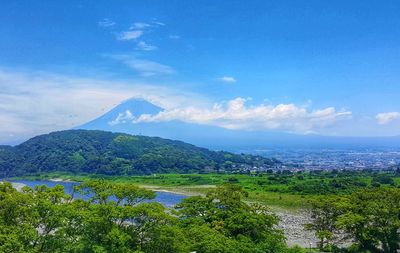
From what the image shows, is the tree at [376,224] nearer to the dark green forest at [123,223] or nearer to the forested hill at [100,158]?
the dark green forest at [123,223]

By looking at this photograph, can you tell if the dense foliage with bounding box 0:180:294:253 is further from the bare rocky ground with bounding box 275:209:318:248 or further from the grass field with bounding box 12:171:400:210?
the grass field with bounding box 12:171:400:210

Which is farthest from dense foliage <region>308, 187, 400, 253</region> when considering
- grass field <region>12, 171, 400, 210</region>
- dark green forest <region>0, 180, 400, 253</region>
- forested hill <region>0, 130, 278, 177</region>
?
forested hill <region>0, 130, 278, 177</region>

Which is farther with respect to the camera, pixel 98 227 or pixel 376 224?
pixel 376 224

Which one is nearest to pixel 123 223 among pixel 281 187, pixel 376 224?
pixel 376 224

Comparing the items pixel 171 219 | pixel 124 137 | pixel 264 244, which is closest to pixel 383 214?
pixel 264 244

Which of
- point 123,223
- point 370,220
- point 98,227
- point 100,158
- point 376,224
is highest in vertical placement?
point 100,158

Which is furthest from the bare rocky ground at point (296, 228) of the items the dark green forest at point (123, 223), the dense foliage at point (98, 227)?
the dense foliage at point (98, 227)

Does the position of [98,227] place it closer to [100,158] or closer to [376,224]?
[376,224]

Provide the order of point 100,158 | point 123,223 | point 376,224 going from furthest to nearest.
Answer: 1. point 100,158
2. point 376,224
3. point 123,223

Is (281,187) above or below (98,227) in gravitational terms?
below
